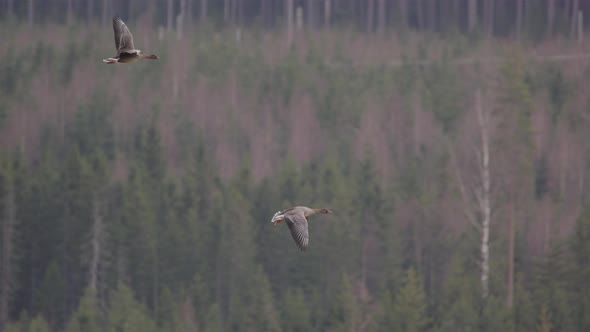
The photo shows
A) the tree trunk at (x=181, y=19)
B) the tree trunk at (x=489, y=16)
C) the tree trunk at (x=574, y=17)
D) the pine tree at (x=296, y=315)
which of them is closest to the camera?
the pine tree at (x=296, y=315)

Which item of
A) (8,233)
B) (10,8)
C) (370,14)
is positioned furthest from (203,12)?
(8,233)

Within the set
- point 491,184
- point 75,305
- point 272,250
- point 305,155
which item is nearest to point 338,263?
point 272,250

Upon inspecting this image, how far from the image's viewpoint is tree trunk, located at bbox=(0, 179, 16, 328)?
2842 inches

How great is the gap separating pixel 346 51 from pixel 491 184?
36808 mm

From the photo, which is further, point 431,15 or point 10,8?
point 431,15

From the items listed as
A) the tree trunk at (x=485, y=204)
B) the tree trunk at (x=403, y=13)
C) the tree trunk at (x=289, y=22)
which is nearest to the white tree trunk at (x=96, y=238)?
the tree trunk at (x=485, y=204)

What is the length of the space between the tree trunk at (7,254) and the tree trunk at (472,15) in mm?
44467

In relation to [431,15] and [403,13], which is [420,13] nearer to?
[431,15]

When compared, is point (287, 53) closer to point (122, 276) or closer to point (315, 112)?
point (315, 112)

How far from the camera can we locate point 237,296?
67188mm

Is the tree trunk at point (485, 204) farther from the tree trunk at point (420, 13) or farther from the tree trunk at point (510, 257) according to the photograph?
the tree trunk at point (420, 13)

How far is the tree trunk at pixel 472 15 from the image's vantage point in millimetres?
106250

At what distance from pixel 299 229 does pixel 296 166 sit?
60.1 metres

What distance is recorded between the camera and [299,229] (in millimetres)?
22047
